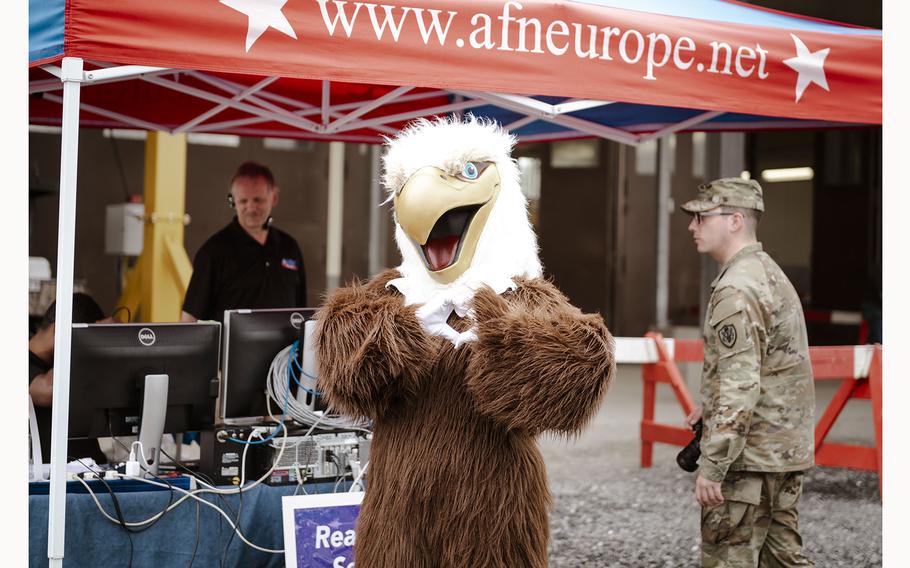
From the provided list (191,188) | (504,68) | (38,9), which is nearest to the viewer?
(38,9)

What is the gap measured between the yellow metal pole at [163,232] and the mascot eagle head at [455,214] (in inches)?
200

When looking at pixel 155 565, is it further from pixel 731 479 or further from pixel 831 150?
pixel 831 150

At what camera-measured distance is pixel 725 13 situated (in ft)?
14.0

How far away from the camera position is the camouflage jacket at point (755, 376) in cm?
355

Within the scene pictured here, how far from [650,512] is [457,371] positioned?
12.5 feet

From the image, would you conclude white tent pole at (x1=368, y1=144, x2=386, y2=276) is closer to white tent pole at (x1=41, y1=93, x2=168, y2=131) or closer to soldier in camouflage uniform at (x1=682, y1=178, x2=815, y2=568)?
white tent pole at (x1=41, y1=93, x2=168, y2=131)

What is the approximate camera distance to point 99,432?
12.7 ft

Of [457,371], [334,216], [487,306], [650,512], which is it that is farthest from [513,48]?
[334,216]

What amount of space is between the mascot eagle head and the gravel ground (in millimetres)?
1669

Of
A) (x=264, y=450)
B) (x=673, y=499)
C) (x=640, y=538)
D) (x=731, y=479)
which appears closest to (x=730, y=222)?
(x=731, y=479)

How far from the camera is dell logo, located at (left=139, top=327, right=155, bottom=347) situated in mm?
3898

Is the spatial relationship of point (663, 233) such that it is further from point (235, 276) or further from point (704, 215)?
point (704, 215)

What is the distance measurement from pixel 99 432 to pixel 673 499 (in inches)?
159

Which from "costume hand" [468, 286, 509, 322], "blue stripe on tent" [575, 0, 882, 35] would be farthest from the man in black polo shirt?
"costume hand" [468, 286, 509, 322]
